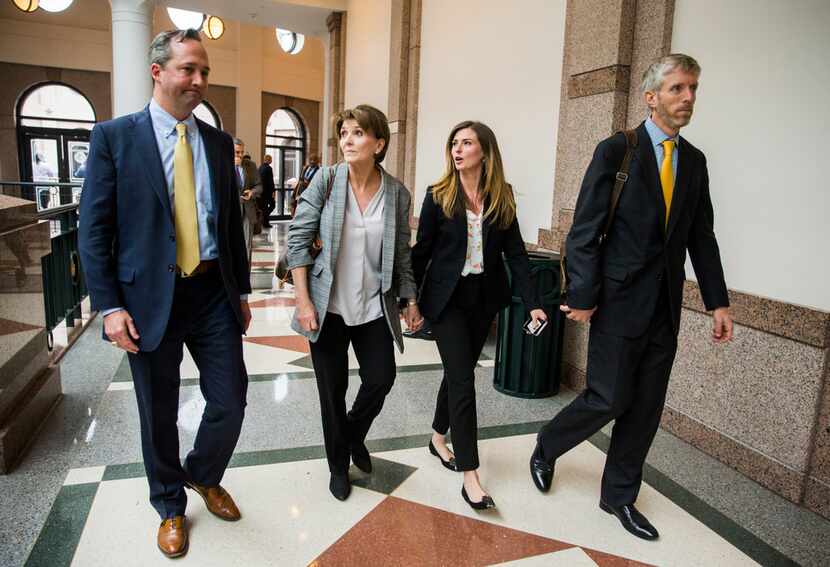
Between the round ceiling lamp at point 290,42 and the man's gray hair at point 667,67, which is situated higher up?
the round ceiling lamp at point 290,42

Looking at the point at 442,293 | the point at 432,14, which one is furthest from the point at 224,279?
the point at 432,14

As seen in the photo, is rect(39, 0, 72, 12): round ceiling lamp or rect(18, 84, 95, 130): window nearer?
rect(39, 0, 72, 12): round ceiling lamp

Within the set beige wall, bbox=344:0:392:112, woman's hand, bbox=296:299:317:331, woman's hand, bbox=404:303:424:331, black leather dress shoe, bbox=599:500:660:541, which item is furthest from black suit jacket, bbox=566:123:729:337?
beige wall, bbox=344:0:392:112

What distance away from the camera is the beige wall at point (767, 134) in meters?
2.70

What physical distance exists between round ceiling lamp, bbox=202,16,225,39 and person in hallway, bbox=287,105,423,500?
56.4ft

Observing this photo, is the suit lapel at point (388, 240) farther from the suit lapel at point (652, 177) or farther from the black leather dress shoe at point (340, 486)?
the suit lapel at point (652, 177)

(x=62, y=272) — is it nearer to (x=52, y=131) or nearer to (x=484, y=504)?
(x=484, y=504)

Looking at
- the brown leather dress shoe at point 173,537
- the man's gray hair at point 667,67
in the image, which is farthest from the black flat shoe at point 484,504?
the man's gray hair at point 667,67

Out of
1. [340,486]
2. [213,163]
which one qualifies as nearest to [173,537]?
[340,486]

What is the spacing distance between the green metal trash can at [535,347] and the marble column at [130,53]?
7.44 m

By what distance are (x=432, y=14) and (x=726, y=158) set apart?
459 centimetres

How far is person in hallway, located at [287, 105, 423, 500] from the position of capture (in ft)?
7.55

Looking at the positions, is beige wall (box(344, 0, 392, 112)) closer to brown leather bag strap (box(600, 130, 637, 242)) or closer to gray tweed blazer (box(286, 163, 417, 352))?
gray tweed blazer (box(286, 163, 417, 352))

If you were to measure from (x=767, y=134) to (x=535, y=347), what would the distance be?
174cm
